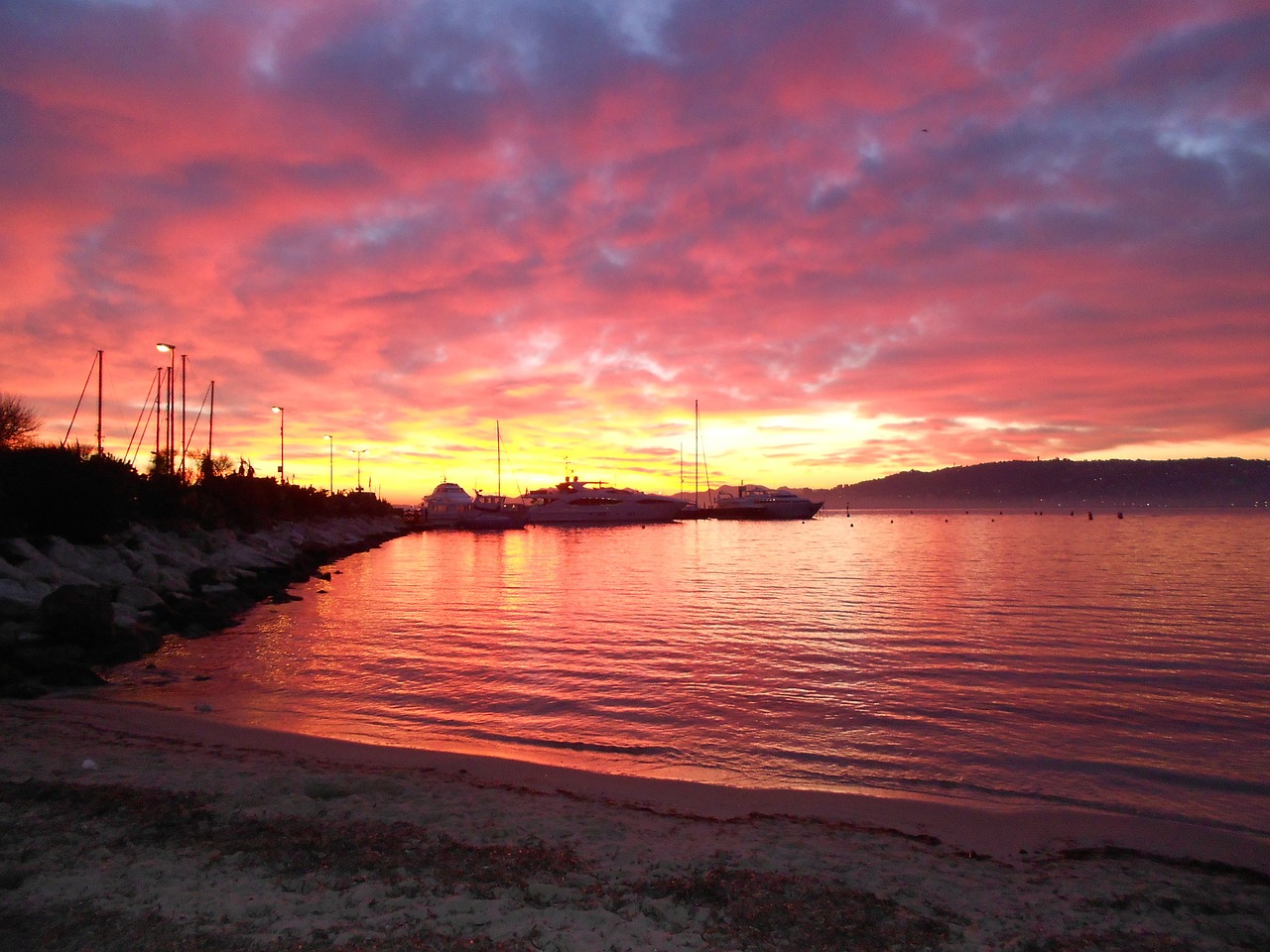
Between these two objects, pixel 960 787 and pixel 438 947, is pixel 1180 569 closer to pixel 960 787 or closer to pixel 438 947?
pixel 960 787

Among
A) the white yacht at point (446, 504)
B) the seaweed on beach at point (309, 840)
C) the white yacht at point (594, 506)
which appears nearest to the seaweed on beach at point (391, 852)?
the seaweed on beach at point (309, 840)

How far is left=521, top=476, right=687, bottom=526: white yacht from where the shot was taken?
123 meters

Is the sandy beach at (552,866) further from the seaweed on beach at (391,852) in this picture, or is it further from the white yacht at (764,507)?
the white yacht at (764,507)

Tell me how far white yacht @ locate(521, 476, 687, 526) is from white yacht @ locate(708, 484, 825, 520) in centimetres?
1095

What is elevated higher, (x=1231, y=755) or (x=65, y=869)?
(x=65, y=869)

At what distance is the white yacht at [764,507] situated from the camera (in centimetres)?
13638

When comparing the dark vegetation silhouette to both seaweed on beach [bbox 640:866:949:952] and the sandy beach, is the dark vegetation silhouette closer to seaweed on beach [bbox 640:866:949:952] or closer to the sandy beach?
the sandy beach

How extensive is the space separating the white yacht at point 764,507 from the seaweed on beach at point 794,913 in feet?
436

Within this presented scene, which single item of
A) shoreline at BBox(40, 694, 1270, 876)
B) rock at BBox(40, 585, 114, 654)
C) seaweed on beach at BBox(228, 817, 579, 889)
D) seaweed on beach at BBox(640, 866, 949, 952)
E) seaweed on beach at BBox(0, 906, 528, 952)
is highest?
rock at BBox(40, 585, 114, 654)

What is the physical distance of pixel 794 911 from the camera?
5.05 meters

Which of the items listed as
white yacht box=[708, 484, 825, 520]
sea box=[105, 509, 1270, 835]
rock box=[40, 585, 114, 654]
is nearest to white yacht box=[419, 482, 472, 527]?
white yacht box=[708, 484, 825, 520]

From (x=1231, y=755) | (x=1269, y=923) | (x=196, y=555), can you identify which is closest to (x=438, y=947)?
(x=1269, y=923)

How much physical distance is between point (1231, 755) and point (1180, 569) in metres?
29.7

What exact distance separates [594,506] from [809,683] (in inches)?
4416
